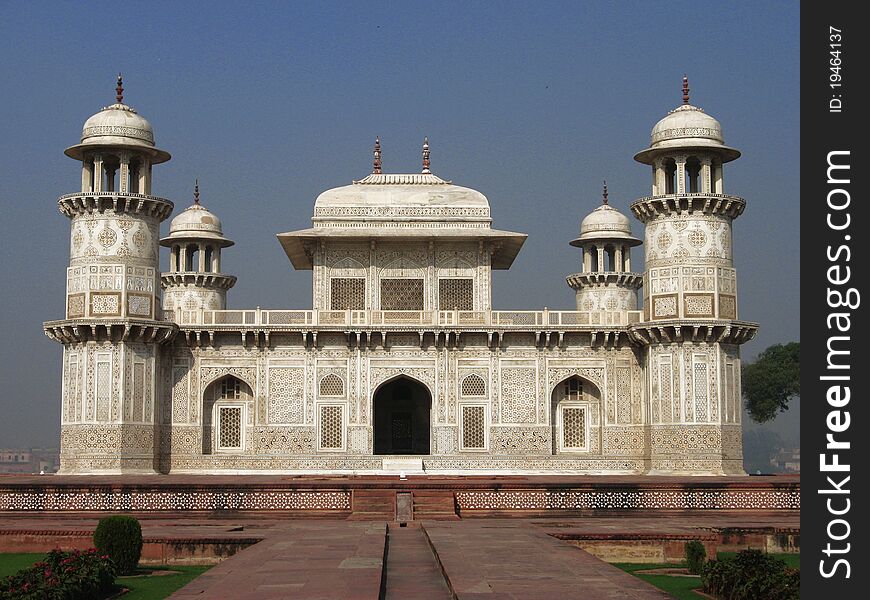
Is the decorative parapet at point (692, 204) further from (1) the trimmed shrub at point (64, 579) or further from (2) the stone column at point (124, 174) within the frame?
(1) the trimmed shrub at point (64, 579)

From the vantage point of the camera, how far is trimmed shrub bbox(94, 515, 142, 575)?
1448 centimetres

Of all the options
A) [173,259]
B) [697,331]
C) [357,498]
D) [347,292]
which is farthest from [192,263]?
[357,498]

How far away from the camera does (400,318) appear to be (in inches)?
1335

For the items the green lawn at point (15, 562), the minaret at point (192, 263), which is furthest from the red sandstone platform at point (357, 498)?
the minaret at point (192, 263)

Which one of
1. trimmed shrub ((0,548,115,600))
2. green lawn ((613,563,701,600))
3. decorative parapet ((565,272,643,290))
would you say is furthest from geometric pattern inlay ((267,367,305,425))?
trimmed shrub ((0,548,115,600))

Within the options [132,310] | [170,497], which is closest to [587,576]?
[170,497]

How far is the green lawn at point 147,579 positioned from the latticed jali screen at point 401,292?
1851cm

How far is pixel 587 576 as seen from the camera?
12031mm

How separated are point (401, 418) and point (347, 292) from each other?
4166mm

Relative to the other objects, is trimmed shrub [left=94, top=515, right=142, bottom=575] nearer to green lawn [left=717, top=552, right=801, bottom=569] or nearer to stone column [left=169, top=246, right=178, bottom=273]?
green lawn [left=717, top=552, right=801, bottom=569]

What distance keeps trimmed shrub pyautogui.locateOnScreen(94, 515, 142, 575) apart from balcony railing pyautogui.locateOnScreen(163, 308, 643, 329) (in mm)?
18465

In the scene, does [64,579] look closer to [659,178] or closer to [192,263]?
[659,178]

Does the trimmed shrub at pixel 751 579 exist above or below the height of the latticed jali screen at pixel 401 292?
below

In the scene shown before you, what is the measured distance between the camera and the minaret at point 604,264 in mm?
43625
